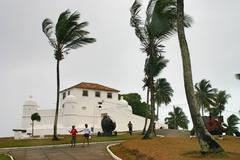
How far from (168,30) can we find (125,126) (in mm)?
29364

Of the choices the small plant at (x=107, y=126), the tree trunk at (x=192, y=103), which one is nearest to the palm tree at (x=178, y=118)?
the small plant at (x=107, y=126)

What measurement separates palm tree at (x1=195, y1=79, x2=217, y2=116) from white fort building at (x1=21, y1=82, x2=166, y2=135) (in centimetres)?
1128

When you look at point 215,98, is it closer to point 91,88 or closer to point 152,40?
point 91,88

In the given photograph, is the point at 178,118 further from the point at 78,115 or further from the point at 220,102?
the point at 78,115

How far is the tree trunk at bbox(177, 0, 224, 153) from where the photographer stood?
13.0 metres

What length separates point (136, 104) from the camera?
67688 mm

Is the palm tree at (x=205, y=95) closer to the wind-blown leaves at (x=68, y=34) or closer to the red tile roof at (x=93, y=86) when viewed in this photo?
the red tile roof at (x=93, y=86)

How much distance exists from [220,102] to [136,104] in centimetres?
1471

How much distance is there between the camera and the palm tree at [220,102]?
6264cm

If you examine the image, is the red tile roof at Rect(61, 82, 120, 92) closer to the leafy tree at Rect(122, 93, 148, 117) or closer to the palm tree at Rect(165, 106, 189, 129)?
the leafy tree at Rect(122, 93, 148, 117)

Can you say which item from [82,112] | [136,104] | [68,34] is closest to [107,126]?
[68,34]

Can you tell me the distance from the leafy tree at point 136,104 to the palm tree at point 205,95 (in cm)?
1017

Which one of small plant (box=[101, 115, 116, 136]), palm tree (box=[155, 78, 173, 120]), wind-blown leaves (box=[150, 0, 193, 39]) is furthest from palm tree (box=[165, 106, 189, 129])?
wind-blown leaves (box=[150, 0, 193, 39])

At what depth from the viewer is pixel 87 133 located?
77.0 feet
